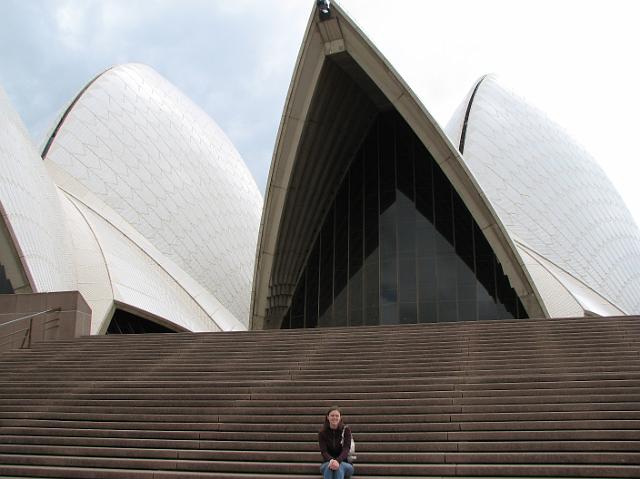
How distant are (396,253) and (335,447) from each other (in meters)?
12.0

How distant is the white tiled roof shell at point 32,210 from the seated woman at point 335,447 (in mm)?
9579

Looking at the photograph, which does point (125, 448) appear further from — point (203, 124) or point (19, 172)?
point (203, 124)

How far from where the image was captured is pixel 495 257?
16.9 meters

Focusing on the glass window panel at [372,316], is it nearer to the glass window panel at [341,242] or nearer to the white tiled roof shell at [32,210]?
the glass window panel at [341,242]

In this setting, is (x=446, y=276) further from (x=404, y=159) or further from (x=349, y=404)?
(x=349, y=404)

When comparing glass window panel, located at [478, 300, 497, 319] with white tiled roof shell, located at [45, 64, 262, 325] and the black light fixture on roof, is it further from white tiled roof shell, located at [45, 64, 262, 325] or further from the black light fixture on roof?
white tiled roof shell, located at [45, 64, 262, 325]

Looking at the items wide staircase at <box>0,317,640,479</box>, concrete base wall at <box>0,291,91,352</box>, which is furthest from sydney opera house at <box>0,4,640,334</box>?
wide staircase at <box>0,317,640,479</box>

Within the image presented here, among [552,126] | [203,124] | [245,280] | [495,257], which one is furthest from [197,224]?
[552,126]

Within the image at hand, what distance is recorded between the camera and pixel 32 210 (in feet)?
48.4

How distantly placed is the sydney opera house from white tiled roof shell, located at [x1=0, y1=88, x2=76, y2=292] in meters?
0.04

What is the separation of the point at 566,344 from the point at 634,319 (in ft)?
5.34

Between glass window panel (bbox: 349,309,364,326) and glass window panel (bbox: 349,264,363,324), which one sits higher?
glass window panel (bbox: 349,264,363,324)

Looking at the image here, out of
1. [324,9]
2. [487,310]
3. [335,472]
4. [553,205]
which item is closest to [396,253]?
[487,310]

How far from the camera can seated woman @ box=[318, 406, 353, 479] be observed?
576 cm
